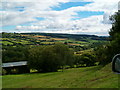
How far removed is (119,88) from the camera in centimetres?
1183

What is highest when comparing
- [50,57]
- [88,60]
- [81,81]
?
[81,81]

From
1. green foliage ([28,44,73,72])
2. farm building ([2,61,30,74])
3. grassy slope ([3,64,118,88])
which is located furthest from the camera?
farm building ([2,61,30,74])

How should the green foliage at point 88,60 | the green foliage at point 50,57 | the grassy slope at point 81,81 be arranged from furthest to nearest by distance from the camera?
the green foliage at point 88,60 < the green foliage at point 50,57 < the grassy slope at point 81,81

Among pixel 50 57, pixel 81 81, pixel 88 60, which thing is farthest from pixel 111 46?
pixel 88 60

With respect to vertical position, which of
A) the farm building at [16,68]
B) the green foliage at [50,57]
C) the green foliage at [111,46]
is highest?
the green foliage at [111,46]

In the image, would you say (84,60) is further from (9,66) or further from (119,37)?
(119,37)

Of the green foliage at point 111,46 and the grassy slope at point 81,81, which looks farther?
the green foliage at point 111,46

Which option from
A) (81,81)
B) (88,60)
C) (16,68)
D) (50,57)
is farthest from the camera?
(88,60)

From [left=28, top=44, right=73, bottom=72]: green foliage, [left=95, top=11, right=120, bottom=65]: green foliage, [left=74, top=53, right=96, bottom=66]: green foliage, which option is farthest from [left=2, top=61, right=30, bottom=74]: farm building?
[left=95, top=11, right=120, bottom=65]: green foliage

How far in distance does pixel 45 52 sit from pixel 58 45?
5.01 metres

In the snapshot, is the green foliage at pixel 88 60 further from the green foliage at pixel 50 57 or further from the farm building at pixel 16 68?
the farm building at pixel 16 68

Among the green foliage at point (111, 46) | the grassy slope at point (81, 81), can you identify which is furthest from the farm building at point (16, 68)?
the grassy slope at point (81, 81)

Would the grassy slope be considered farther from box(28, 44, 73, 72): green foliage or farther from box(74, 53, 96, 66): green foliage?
box(74, 53, 96, 66): green foliage

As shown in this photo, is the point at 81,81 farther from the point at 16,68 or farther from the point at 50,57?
the point at 16,68
